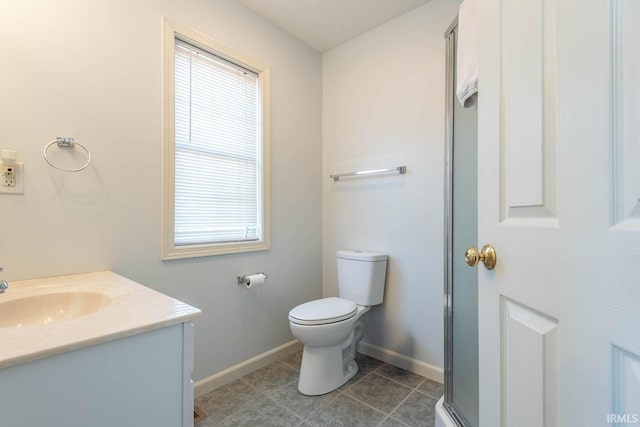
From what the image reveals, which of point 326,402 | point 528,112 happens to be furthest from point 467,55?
point 326,402

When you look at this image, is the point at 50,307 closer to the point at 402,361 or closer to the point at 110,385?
the point at 110,385

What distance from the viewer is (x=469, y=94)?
3.43 feet

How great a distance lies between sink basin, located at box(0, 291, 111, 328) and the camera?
97cm

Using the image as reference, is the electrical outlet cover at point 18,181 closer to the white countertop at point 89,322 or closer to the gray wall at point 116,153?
the gray wall at point 116,153

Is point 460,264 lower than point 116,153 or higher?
lower

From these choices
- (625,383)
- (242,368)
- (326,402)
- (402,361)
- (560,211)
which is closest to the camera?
(625,383)

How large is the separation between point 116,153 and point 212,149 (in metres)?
0.53

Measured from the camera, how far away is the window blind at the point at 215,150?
1.70 metres

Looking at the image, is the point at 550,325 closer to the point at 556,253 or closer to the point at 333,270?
the point at 556,253

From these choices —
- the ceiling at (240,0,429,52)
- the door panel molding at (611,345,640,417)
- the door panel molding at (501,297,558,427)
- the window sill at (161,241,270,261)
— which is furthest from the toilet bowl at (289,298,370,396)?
the ceiling at (240,0,429,52)

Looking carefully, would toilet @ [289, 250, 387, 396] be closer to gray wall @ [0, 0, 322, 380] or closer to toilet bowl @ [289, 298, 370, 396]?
toilet bowl @ [289, 298, 370, 396]

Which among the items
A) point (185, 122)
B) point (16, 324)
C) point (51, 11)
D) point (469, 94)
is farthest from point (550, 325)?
point (51, 11)

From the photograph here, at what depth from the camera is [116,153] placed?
1426mm

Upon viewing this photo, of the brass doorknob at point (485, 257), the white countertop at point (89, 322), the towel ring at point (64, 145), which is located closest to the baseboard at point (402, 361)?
the brass doorknob at point (485, 257)
